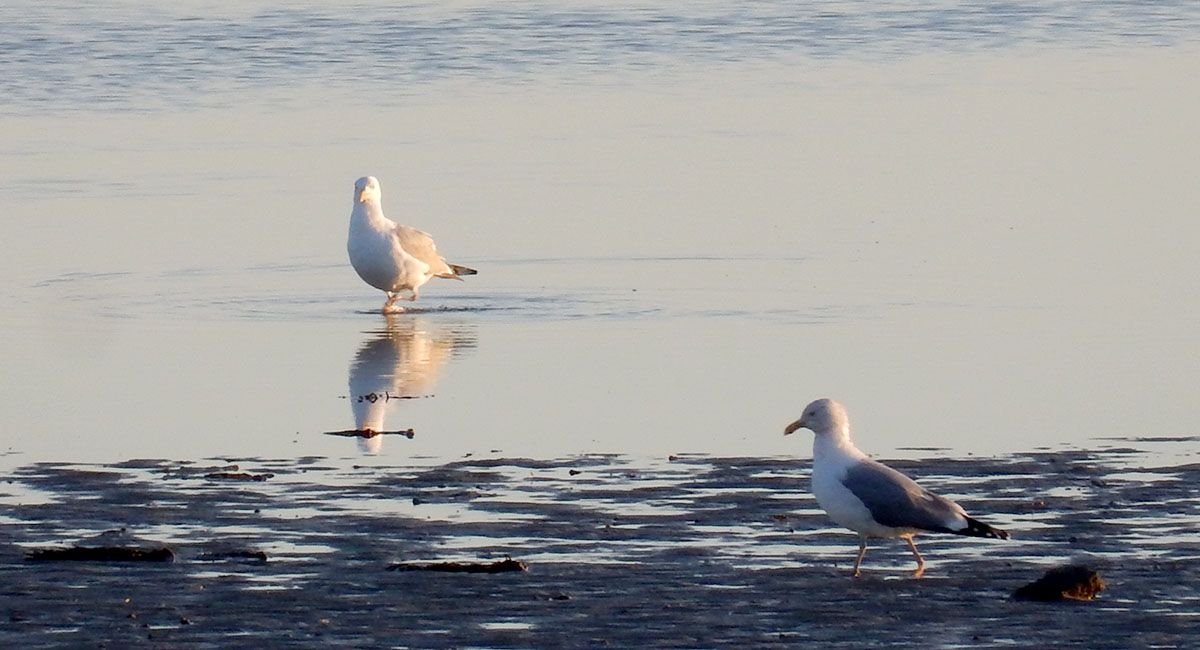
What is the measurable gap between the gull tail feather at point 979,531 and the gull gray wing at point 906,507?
0.03 meters

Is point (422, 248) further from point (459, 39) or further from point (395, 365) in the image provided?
point (459, 39)

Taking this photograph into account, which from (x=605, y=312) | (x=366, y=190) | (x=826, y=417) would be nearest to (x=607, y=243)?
(x=366, y=190)

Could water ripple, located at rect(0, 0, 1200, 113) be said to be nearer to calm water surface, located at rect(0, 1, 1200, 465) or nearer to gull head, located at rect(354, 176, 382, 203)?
calm water surface, located at rect(0, 1, 1200, 465)

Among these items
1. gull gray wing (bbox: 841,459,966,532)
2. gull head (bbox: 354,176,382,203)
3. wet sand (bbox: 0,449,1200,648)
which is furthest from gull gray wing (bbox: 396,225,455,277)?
gull gray wing (bbox: 841,459,966,532)

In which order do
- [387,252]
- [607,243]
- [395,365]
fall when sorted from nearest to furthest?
[395,365] < [387,252] < [607,243]

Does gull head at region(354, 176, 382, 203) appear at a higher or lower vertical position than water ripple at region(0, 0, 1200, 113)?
higher

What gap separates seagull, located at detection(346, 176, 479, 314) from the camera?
747 inches

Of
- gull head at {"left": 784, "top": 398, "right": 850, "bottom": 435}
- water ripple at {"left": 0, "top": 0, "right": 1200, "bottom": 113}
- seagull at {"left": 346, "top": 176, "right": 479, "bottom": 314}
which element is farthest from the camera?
water ripple at {"left": 0, "top": 0, "right": 1200, "bottom": 113}

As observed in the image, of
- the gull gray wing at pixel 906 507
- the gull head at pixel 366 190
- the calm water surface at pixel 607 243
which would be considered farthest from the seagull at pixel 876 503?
the gull head at pixel 366 190

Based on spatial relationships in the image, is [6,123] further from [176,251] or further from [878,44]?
[878,44]

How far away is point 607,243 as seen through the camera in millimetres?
20875

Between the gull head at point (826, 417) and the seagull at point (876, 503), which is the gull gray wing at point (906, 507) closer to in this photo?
the seagull at point (876, 503)

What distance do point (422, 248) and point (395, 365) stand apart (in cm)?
320

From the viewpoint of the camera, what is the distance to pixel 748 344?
1634 cm
